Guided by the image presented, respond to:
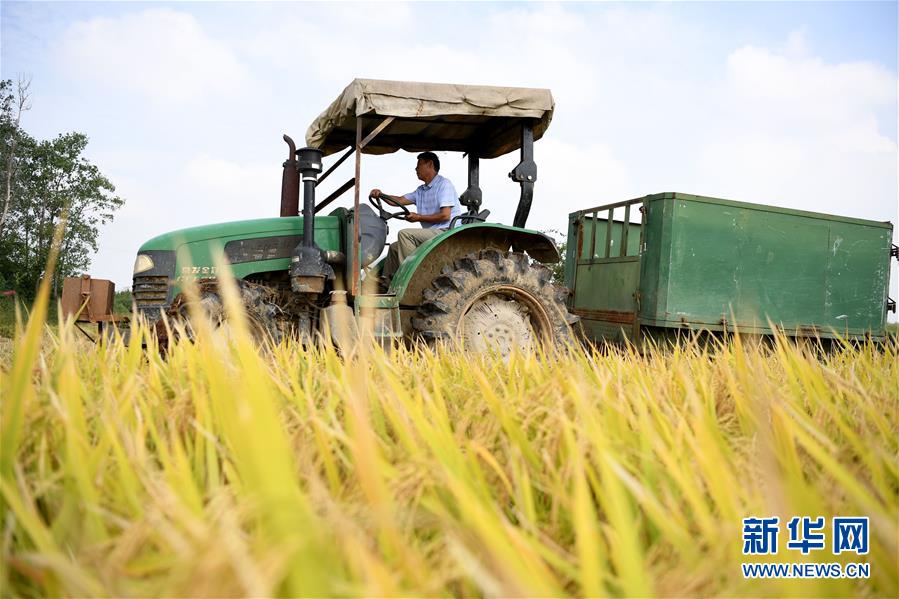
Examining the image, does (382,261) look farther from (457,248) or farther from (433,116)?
(433,116)

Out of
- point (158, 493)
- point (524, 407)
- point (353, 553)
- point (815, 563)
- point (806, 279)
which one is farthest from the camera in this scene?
point (806, 279)

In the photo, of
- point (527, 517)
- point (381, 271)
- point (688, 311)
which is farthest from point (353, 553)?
point (688, 311)

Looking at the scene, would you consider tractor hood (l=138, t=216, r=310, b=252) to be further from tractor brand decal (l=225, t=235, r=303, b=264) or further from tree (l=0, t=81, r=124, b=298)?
tree (l=0, t=81, r=124, b=298)

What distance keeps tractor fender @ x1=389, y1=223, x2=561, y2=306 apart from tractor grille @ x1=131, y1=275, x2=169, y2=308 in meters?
1.54

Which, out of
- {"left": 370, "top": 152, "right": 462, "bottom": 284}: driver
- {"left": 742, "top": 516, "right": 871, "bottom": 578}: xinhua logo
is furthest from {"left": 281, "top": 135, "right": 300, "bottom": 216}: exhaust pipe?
{"left": 742, "top": 516, "right": 871, "bottom": 578}: xinhua logo

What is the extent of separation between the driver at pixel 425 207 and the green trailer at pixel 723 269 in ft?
6.57

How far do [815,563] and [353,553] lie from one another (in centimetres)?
51

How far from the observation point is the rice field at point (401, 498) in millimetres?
544

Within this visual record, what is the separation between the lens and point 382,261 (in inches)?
183

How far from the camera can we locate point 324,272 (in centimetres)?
428

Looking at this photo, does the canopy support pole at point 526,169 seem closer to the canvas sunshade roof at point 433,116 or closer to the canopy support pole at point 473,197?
the canvas sunshade roof at point 433,116

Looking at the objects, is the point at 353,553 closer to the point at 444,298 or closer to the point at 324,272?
the point at 444,298

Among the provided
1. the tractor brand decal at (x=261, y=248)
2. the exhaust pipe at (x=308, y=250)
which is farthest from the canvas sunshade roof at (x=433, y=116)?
the tractor brand decal at (x=261, y=248)

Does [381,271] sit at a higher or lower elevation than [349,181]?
lower
